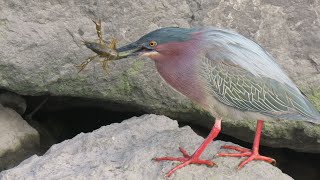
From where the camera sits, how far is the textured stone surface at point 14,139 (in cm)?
336

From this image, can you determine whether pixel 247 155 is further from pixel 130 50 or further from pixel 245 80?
pixel 130 50

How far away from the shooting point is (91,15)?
3307mm

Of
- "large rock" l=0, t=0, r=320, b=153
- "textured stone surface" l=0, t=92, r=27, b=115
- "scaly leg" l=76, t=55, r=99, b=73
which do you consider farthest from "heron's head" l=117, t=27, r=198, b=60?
"textured stone surface" l=0, t=92, r=27, b=115

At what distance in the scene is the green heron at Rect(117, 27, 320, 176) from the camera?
2834mm

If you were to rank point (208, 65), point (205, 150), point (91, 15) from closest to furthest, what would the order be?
point (208, 65), point (205, 150), point (91, 15)

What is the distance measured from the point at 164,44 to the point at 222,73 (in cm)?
25

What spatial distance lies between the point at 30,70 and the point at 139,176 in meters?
0.77

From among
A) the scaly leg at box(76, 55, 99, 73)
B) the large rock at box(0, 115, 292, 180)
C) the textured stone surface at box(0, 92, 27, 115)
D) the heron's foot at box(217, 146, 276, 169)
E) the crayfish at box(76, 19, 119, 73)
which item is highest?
the crayfish at box(76, 19, 119, 73)

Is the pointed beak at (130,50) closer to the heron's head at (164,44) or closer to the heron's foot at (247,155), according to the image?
the heron's head at (164,44)

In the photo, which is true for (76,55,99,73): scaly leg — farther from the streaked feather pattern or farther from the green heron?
the streaked feather pattern

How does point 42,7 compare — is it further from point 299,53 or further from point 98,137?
point 299,53

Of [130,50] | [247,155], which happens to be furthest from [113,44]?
[247,155]

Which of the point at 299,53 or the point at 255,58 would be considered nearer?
the point at 255,58

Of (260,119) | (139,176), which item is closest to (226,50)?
(260,119)
